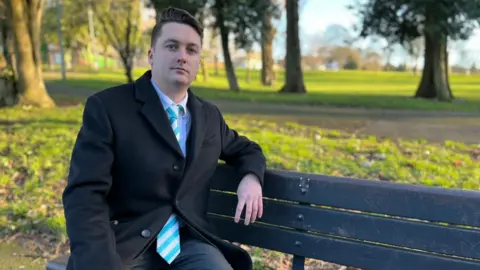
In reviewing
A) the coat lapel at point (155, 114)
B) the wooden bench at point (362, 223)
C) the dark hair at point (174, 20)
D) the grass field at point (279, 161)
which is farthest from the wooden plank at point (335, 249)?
the grass field at point (279, 161)

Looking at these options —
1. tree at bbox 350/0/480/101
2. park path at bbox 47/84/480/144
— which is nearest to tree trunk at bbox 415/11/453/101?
tree at bbox 350/0/480/101

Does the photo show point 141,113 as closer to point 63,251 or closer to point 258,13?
point 63,251

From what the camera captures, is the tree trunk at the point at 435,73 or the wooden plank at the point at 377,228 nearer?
the wooden plank at the point at 377,228

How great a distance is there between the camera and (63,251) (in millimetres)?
4254

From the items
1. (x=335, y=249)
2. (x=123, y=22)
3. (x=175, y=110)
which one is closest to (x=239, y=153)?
(x=175, y=110)

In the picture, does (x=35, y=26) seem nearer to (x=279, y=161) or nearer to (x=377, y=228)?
(x=279, y=161)

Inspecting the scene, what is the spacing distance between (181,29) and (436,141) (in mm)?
8383

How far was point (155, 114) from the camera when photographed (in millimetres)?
2506

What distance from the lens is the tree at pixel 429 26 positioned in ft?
69.5

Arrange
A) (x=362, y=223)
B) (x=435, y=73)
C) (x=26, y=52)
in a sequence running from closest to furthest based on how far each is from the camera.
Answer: (x=362, y=223) < (x=26, y=52) < (x=435, y=73)

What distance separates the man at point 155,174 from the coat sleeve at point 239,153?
14 millimetres

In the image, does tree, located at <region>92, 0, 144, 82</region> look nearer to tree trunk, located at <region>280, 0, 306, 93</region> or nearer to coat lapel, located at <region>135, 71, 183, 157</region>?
tree trunk, located at <region>280, 0, 306, 93</region>

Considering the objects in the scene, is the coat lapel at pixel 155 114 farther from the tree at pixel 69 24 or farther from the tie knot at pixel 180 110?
the tree at pixel 69 24

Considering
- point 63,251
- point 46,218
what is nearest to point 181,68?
point 63,251
